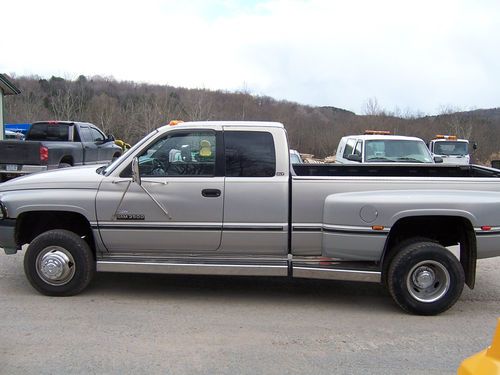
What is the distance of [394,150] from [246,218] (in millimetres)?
8474

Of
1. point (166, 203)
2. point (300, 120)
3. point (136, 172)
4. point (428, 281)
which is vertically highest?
point (300, 120)

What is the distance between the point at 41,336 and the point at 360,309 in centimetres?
305

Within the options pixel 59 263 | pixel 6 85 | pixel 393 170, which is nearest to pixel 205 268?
pixel 59 263

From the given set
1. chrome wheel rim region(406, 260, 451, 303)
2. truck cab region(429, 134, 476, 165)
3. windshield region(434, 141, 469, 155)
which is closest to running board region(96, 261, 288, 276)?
chrome wheel rim region(406, 260, 451, 303)

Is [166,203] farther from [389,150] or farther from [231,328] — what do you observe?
[389,150]

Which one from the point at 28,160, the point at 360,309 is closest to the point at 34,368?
the point at 360,309

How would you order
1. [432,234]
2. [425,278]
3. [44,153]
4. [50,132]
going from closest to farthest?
1. [425,278]
2. [432,234]
3. [44,153]
4. [50,132]

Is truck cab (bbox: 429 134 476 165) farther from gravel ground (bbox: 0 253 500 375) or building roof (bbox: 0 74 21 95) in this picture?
building roof (bbox: 0 74 21 95)

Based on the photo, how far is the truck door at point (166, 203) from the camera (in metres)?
5.23

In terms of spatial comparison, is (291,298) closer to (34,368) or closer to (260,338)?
(260,338)

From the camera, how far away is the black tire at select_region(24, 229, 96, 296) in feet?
17.4

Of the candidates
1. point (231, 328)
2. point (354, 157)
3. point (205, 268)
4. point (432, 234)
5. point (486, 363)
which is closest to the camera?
point (486, 363)

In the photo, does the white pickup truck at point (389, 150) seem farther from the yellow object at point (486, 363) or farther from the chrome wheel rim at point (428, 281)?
the yellow object at point (486, 363)

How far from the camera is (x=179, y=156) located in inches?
213
